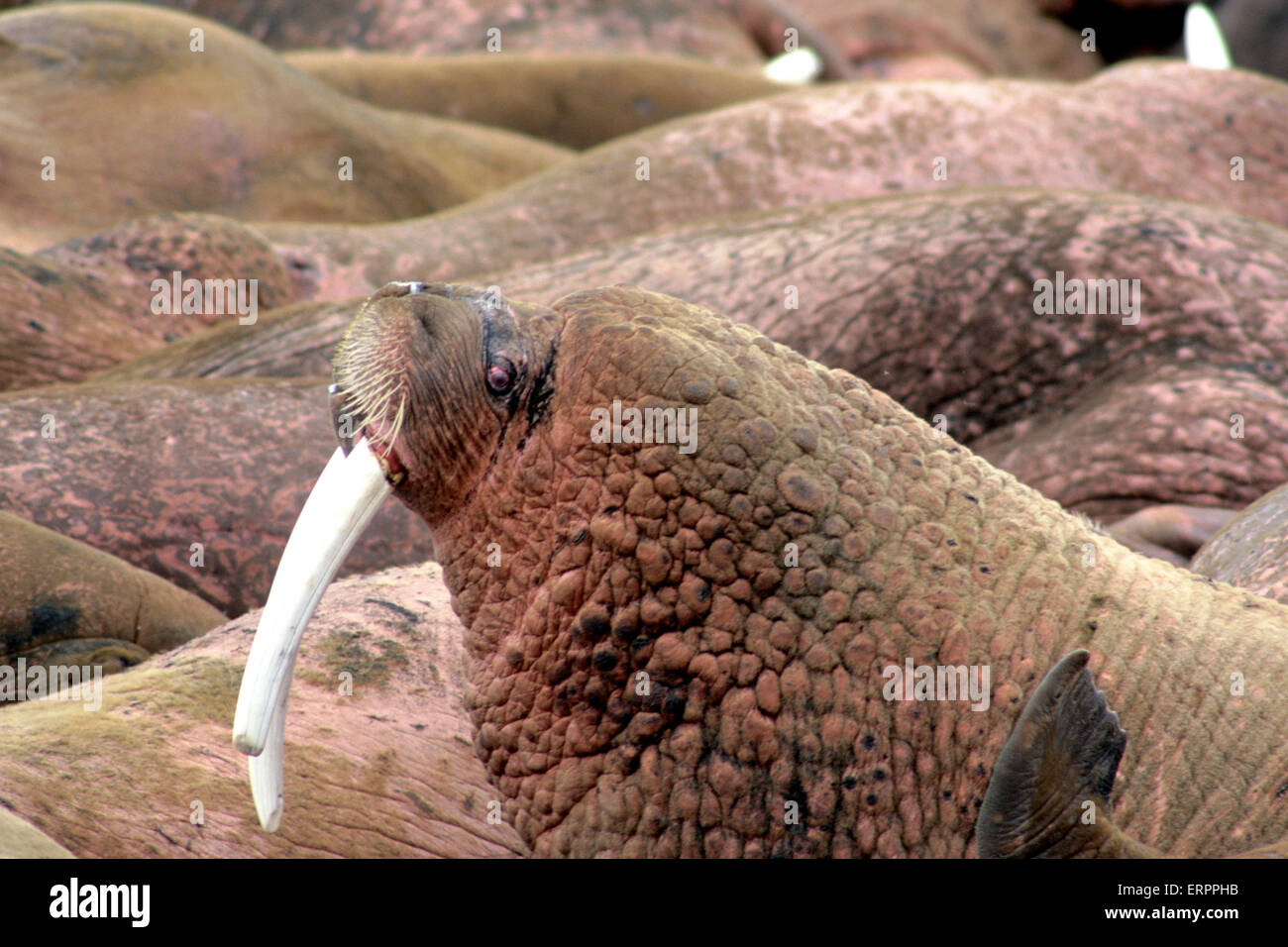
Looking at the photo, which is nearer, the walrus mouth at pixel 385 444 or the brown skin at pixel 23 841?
the brown skin at pixel 23 841

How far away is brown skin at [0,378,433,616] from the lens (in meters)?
4.28

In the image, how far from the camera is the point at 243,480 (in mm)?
4445

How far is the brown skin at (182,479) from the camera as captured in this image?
428cm

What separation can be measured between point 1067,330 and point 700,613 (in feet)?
9.87

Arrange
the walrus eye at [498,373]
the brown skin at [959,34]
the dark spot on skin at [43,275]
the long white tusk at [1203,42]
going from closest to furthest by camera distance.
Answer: the walrus eye at [498,373]
the dark spot on skin at [43,275]
the long white tusk at [1203,42]
the brown skin at [959,34]

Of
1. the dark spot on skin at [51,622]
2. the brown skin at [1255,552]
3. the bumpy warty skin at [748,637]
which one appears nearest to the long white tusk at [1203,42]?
the brown skin at [1255,552]

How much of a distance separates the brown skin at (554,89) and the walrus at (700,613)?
7143 millimetres

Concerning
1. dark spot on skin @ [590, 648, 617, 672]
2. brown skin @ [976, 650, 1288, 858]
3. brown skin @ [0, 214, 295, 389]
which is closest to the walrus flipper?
brown skin @ [976, 650, 1288, 858]

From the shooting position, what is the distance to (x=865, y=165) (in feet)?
21.5

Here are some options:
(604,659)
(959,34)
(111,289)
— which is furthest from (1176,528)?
(959,34)

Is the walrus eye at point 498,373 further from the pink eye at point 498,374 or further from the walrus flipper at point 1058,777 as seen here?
the walrus flipper at point 1058,777

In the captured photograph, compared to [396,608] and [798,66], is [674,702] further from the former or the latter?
[798,66]
